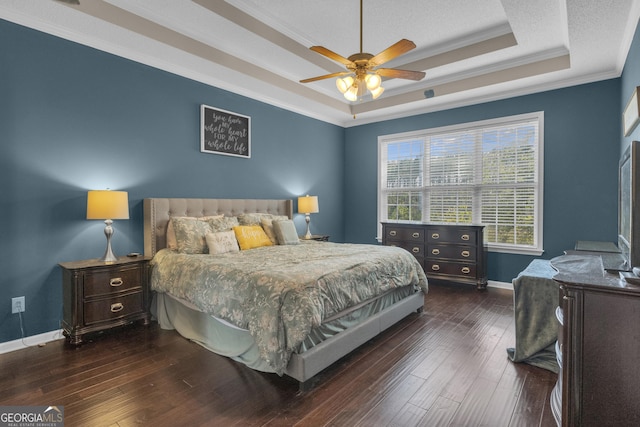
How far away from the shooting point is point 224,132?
433 centimetres

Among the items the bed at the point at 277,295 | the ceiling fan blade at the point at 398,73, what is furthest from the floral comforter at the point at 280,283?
the ceiling fan blade at the point at 398,73

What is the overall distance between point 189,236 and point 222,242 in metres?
0.34

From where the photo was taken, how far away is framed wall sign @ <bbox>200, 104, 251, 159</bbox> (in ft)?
13.5

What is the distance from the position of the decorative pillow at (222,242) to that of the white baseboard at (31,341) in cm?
150

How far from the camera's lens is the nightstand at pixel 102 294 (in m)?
2.78

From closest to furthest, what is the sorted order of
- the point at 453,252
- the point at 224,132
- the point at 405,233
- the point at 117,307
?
the point at 117,307 → the point at 224,132 → the point at 453,252 → the point at 405,233

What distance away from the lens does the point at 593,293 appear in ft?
4.89

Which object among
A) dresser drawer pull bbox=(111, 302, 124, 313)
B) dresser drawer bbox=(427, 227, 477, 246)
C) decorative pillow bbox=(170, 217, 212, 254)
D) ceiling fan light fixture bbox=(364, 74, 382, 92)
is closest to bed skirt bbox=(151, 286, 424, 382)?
dresser drawer pull bbox=(111, 302, 124, 313)

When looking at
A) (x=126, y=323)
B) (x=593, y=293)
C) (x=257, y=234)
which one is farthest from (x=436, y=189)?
(x=126, y=323)

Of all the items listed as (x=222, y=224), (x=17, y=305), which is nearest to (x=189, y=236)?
(x=222, y=224)

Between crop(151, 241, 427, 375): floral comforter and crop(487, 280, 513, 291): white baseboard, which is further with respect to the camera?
crop(487, 280, 513, 291): white baseboard

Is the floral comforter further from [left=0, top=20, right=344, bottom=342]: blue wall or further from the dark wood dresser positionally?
the dark wood dresser

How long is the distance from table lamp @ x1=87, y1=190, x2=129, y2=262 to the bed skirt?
2.67ft

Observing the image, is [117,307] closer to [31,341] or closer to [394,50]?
[31,341]
